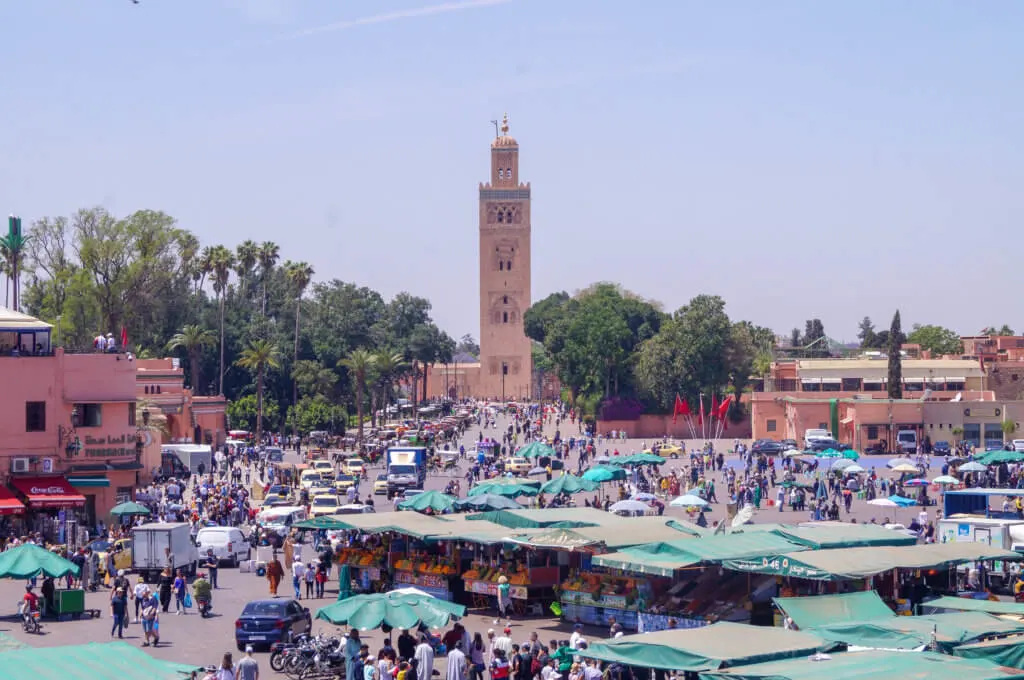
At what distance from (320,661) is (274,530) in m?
16.0

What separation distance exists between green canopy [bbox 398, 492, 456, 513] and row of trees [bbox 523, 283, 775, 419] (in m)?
50.2

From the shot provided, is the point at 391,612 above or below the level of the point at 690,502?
below

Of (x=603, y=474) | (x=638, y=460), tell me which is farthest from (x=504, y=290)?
(x=603, y=474)

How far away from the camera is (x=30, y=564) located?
26.1m

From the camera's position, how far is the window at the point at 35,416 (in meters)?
41.6

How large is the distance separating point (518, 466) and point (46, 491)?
21368 mm

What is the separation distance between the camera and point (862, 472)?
171 ft

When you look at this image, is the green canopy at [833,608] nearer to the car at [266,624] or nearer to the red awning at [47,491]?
the car at [266,624]

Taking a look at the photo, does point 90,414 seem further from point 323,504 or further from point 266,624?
point 266,624

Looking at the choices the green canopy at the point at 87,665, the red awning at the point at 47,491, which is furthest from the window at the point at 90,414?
the green canopy at the point at 87,665

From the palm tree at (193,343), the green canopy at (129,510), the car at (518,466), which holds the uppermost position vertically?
the palm tree at (193,343)

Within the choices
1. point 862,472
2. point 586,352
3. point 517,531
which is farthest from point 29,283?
point 517,531

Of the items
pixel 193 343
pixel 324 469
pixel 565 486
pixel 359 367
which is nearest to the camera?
pixel 565 486

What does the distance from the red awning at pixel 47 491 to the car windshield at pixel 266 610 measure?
17387 millimetres
